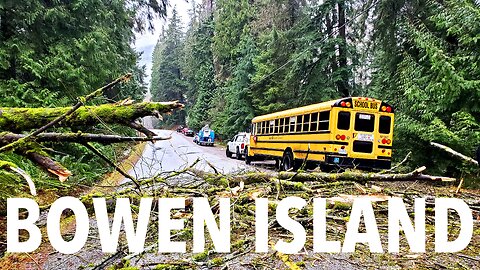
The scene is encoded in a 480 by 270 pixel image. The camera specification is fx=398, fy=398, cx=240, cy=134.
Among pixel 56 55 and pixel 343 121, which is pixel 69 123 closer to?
pixel 56 55

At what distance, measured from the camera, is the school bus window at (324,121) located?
11495 millimetres

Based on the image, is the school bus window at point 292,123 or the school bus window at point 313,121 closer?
the school bus window at point 313,121

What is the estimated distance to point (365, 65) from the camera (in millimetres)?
27297

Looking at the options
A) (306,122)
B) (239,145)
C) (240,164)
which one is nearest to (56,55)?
(240,164)

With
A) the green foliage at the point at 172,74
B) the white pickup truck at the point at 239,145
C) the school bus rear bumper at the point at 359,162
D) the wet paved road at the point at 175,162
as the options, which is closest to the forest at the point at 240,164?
the wet paved road at the point at 175,162

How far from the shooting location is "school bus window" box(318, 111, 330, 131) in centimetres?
1150

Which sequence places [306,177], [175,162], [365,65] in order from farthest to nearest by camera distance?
1. [365,65]
2. [175,162]
3. [306,177]

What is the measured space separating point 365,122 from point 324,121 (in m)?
1.16

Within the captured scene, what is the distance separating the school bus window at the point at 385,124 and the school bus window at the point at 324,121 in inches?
58.9

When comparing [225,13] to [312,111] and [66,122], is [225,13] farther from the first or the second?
[66,122]

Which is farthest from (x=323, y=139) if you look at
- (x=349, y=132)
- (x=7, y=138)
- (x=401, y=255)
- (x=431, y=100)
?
(x=7, y=138)

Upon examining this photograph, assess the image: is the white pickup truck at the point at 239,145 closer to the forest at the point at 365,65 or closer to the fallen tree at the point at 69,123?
the forest at the point at 365,65

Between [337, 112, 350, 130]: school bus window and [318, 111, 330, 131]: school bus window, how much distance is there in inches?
14.7

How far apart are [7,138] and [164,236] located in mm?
2043
